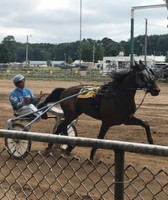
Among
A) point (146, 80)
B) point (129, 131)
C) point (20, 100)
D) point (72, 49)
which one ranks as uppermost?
point (72, 49)

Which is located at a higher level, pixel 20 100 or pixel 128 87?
pixel 128 87

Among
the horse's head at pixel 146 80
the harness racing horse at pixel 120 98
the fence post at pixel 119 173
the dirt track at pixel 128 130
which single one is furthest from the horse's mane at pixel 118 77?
the fence post at pixel 119 173

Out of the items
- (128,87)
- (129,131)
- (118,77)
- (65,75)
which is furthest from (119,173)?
(65,75)

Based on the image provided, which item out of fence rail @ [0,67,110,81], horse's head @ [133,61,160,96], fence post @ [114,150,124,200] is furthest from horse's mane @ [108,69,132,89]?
fence rail @ [0,67,110,81]

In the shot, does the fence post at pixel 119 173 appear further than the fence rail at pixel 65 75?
No

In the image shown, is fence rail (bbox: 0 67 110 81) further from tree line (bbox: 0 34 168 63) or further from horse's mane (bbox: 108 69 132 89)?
tree line (bbox: 0 34 168 63)

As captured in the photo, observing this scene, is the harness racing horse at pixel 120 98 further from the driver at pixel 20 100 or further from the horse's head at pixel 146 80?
the driver at pixel 20 100

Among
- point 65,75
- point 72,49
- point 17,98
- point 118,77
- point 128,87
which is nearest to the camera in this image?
point 128,87

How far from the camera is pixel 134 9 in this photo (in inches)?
1421

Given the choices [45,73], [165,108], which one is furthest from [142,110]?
[45,73]

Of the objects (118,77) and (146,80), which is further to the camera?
(118,77)

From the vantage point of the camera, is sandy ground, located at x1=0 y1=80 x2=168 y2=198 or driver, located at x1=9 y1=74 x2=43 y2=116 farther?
driver, located at x1=9 y1=74 x2=43 y2=116

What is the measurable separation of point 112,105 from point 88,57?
8542 centimetres

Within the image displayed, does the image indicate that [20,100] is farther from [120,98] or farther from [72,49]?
[72,49]
